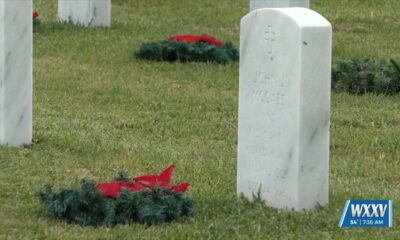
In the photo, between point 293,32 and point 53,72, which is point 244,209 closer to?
point 293,32

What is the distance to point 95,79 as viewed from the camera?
12.4 meters

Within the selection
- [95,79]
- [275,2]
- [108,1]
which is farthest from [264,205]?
[108,1]

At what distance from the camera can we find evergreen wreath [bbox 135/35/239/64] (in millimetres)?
13453

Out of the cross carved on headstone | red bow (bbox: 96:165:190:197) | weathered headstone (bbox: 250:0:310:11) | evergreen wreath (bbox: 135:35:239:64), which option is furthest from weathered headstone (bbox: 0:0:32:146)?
weathered headstone (bbox: 250:0:310:11)

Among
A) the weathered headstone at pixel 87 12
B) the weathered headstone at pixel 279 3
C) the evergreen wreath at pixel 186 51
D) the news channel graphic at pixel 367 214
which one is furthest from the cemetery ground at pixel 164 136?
the weathered headstone at pixel 279 3

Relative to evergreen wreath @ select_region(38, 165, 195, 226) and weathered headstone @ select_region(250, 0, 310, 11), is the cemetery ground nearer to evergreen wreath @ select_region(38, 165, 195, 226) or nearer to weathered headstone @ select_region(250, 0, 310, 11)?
evergreen wreath @ select_region(38, 165, 195, 226)

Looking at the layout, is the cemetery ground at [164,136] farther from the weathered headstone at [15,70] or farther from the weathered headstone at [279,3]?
the weathered headstone at [279,3]

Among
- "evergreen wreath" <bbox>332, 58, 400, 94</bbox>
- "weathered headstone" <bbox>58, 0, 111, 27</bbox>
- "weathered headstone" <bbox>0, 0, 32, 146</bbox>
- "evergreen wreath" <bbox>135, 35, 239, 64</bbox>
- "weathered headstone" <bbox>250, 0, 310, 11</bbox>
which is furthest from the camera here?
"weathered headstone" <bbox>58, 0, 111, 27</bbox>

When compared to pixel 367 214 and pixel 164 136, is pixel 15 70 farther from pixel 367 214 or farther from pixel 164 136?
pixel 367 214

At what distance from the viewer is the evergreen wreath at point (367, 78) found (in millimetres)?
11789

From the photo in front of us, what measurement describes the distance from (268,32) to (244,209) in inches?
39.8

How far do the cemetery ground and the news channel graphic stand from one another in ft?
0.18

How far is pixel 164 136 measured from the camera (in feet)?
32.1

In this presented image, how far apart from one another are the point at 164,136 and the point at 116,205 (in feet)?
9.74
